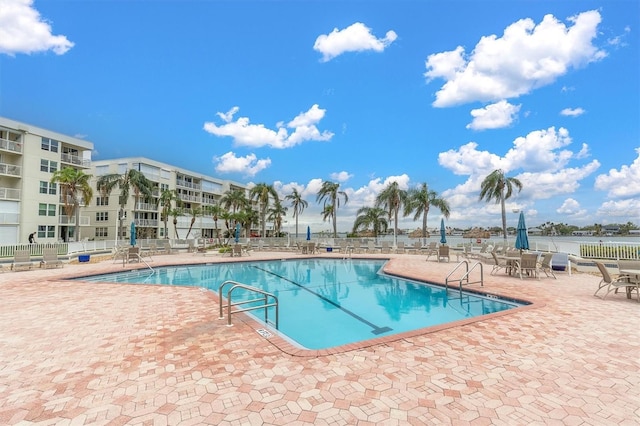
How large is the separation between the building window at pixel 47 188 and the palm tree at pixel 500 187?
3979 cm

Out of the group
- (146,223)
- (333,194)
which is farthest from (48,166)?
(333,194)

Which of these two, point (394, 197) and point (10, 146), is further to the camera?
point (394, 197)

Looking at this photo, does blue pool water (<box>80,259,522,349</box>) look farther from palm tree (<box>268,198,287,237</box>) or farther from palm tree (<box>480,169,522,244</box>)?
palm tree (<box>268,198,287,237</box>)

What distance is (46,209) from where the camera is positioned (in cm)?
2714

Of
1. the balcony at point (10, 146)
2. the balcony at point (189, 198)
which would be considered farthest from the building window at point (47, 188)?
the balcony at point (189, 198)

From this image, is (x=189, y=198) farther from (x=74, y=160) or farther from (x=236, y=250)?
(x=236, y=250)

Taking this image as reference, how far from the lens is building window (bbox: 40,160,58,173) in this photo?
88.4ft

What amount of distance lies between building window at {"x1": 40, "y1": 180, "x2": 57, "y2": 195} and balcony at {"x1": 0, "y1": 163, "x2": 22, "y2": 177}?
1.74 meters

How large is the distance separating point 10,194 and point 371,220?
35.0 meters

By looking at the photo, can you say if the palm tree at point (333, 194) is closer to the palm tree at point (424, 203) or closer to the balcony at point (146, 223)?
the palm tree at point (424, 203)

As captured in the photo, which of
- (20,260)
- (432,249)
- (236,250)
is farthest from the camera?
(236,250)

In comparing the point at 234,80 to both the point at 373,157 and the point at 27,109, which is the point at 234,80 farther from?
the point at 27,109

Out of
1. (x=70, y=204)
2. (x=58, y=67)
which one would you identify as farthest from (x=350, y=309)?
(x=70, y=204)

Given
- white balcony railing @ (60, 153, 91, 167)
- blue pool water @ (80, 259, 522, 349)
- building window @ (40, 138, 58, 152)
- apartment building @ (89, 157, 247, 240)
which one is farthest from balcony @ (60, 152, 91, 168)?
blue pool water @ (80, 259, 522, 349)
